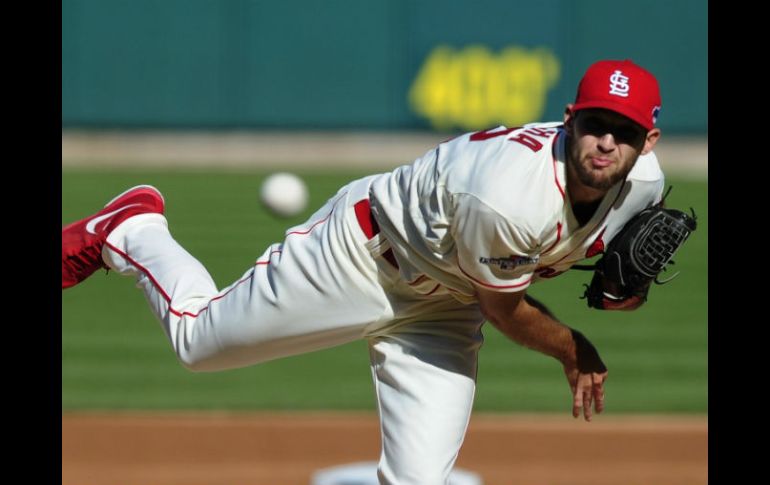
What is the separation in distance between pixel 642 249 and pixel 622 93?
2.03ft

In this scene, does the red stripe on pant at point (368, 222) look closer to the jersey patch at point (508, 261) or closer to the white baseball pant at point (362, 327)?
the white baseball pant at point (362, 327)

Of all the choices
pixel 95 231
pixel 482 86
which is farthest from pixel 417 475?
pixel 482 86

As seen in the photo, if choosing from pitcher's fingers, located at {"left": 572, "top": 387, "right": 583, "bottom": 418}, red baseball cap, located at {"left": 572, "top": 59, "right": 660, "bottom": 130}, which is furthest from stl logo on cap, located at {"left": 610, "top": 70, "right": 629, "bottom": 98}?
pitcher's fingers, located at {"left": 572, "top": 387, "right": 583, "bottom": 418}

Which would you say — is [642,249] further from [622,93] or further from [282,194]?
[282,194]

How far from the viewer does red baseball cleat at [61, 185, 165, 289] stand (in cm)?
455

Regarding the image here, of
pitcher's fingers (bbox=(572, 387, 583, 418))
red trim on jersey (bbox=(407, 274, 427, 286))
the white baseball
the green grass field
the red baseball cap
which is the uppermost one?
the red baseball cap

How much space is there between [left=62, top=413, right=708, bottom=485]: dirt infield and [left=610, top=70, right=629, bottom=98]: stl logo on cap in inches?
106

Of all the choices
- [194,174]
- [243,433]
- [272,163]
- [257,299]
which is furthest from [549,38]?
[257,299]

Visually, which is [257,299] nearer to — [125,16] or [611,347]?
[611,347]

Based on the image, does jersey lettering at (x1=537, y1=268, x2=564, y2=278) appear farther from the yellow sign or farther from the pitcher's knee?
the yellow sign

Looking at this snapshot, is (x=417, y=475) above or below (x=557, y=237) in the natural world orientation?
below

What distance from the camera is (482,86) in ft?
49.7

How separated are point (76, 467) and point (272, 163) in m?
8.88

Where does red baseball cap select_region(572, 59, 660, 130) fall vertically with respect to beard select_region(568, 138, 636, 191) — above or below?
above
